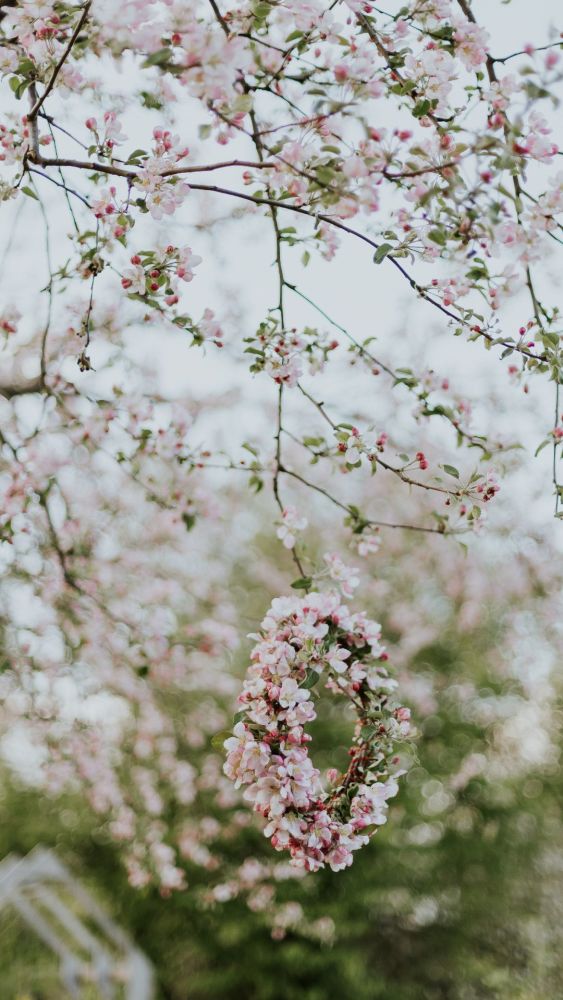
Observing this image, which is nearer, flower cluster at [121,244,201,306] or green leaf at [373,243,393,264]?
green leaf at [373,243,393,264]

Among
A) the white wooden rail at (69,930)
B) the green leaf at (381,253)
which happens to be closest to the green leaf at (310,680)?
the green leaf at (381,253)

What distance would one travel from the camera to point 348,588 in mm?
1764

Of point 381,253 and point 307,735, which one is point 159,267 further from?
point 307,735

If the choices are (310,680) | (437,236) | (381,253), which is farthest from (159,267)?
(310,680)

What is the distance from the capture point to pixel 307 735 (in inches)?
54.7

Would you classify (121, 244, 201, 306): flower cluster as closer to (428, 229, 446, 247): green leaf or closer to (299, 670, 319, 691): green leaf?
(428, 229, 446, 247): green leaf

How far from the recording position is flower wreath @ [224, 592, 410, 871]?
4.43 ft

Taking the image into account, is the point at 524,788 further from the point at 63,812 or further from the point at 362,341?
the point at 362,341

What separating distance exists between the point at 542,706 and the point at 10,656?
219 inches

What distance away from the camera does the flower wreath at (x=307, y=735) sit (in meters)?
1.35

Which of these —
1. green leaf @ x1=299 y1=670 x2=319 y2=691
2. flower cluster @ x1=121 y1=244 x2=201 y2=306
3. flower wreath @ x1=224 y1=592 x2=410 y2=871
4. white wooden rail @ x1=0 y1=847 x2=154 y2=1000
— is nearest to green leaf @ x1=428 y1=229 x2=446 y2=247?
flower cluster @ x1=121 y1=244 x2=201 y2=306

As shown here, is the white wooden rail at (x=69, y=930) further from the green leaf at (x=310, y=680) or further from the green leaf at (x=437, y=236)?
the green leaf at (x=437, y=236)

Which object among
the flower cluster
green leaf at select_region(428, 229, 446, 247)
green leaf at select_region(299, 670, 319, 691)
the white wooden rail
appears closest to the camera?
green leaf at select_region(428, 229, 446, 247)

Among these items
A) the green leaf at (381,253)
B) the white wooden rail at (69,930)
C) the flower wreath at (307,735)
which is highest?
the green leaf at (381,253)
